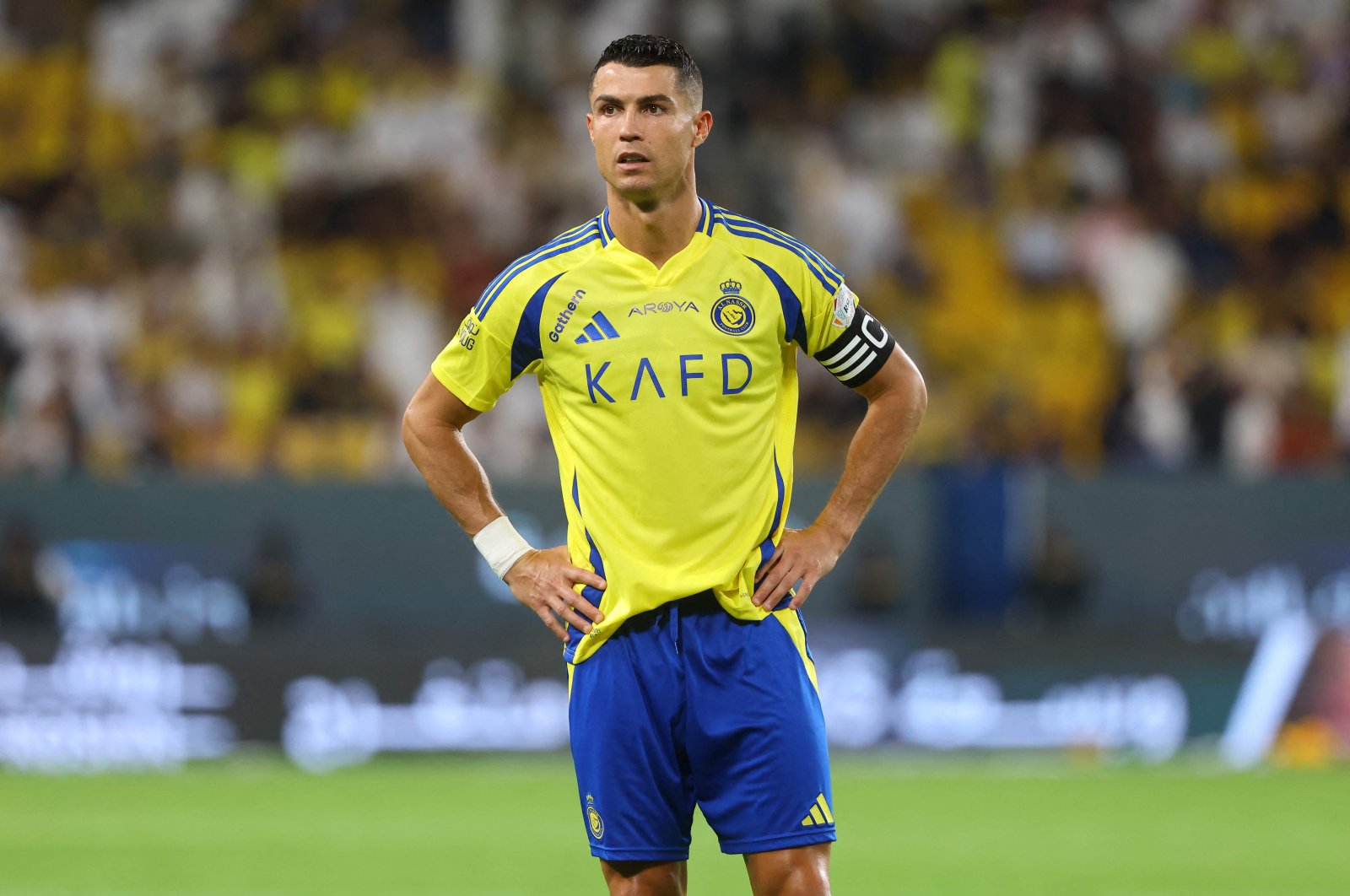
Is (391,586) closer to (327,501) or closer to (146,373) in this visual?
(327,501)

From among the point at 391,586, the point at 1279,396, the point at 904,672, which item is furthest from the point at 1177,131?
the point at 391,586

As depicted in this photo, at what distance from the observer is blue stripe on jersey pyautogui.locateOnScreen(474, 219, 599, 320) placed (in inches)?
191

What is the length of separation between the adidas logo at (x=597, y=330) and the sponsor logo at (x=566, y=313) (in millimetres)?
49

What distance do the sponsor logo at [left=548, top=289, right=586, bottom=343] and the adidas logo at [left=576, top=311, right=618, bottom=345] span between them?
49 mm

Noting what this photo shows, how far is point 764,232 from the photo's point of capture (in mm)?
4902

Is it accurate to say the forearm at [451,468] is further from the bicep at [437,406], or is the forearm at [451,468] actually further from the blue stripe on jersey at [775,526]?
the blue stripe on jersey at [775,526]

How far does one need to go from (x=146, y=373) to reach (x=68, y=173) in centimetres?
235

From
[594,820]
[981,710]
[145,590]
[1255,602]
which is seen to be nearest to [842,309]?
[594,820]

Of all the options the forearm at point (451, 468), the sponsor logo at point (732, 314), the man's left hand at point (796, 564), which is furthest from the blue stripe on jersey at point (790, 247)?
the forearm at point (451, 468)

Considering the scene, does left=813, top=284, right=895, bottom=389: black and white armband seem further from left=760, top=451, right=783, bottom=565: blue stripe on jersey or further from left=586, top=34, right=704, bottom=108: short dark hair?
left=586, top=34, right=704, bottom=108: short dark hair

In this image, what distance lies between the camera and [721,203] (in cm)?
1612

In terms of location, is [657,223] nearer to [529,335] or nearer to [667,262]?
[667,262]

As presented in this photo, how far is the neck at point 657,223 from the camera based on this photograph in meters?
4.78

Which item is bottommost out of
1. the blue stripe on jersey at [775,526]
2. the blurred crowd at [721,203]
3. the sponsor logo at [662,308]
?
the blue stripe on jersey at [775,526]
